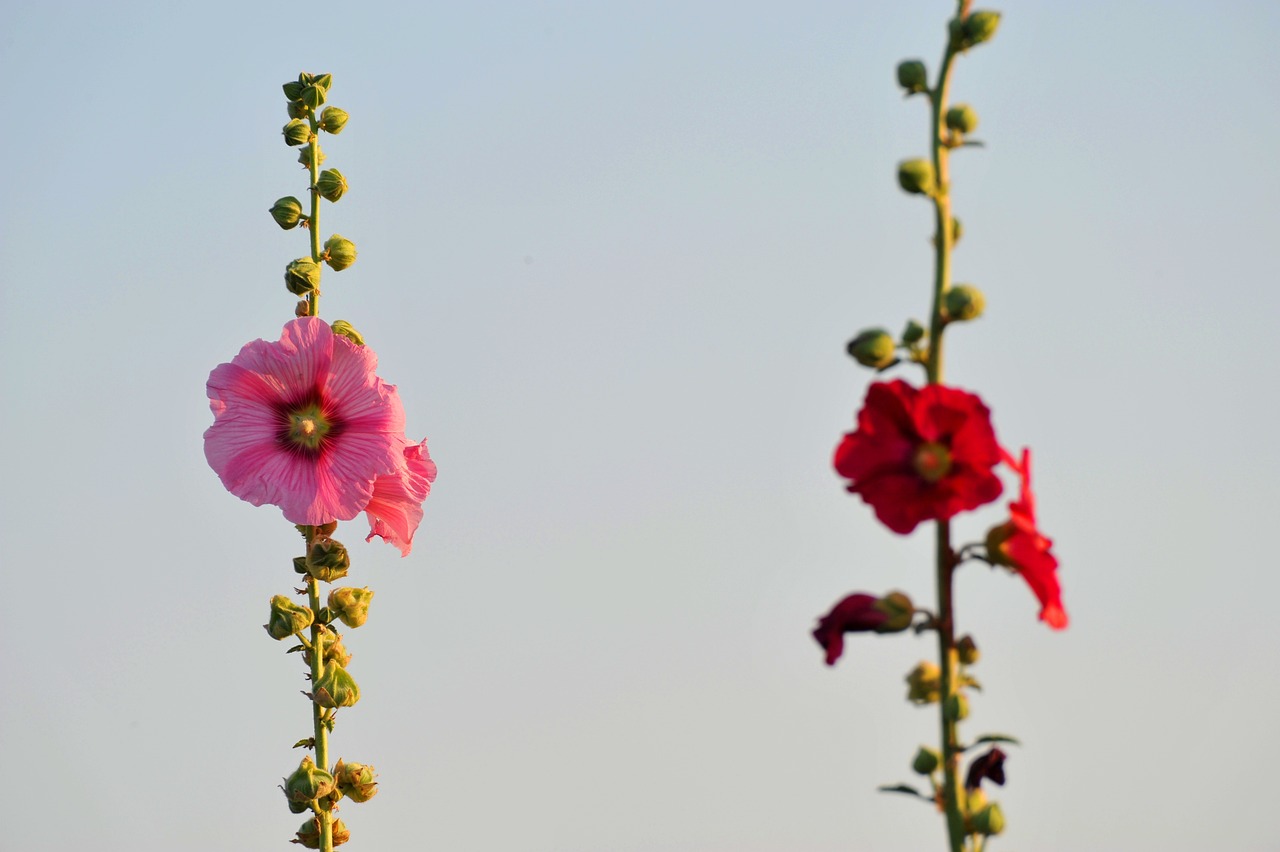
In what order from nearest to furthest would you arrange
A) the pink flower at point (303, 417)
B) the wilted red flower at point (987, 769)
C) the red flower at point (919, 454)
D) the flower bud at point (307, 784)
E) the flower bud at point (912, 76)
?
1. the red flower at point (919, 454)
2. the wilted red flower at point (987, 769)
3. the flower bud at point (912, 76)
4. the flower bud at point (307, 784)
5. the pink flower at point (303, 417)

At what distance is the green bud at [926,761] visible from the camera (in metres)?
2.26

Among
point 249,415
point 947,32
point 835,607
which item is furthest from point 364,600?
point 947,32

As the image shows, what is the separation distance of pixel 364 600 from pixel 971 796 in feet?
6.78

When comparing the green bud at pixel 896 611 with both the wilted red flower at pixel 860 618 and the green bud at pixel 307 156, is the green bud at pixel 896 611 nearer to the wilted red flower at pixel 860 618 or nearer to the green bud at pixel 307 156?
the wilted red flower at pixel 860 618

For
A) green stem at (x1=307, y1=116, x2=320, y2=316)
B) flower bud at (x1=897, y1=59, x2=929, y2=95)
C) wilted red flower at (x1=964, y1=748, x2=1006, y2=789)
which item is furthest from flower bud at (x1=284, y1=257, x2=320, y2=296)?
wilted red flower at (x1=964, y1=748, x2=1006, y2=789)

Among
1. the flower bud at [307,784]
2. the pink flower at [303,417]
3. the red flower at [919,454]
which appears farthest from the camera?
the pink flower at [303,417]

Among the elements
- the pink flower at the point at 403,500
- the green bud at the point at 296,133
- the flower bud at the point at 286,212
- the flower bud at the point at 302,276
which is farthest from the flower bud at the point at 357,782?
the green bud at the point at 296,133

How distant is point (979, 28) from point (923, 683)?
107cm

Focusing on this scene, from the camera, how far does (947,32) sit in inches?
96.3

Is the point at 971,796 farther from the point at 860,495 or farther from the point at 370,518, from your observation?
the point at 370,518

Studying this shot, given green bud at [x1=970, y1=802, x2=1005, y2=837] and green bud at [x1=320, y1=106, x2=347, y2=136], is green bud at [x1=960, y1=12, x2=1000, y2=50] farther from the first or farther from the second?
green bud at [x1=320, y1=106, x2=347, y2=136]

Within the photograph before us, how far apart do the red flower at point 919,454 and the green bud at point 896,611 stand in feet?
0.33

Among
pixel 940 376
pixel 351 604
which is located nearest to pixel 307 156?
pixel 351 604

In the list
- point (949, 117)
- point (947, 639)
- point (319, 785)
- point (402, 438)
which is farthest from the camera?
point (402, 438)
